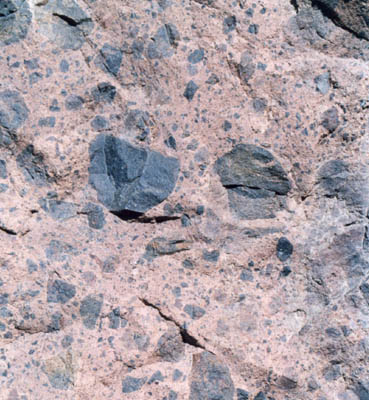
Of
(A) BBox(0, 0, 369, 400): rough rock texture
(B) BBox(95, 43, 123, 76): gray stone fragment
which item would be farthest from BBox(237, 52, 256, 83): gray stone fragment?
(B) BBox(95, 43, 123, 76): gray stone fragment

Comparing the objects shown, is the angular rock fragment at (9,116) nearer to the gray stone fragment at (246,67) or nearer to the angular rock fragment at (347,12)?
the gray stone fragment at (246,67)

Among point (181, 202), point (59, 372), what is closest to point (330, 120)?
point (181, 202)

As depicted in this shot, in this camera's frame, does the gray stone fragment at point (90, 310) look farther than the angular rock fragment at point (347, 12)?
No

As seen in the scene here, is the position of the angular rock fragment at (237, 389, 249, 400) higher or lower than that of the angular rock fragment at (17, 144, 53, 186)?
lower

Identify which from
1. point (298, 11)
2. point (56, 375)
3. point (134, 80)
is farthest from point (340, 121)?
point (56, 375)

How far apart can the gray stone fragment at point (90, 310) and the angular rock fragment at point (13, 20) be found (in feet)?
1.61

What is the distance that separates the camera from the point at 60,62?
0.98 meters

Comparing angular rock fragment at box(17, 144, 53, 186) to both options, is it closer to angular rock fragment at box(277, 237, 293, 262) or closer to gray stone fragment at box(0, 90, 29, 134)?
gray stone fragment at box(0, 90, 29, 134)

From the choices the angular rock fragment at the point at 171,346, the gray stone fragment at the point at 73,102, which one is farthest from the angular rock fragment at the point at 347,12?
the angular rock fragment at the point at 171,346

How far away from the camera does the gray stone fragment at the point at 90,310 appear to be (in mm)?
952

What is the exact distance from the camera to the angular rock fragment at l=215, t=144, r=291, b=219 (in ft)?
3.39

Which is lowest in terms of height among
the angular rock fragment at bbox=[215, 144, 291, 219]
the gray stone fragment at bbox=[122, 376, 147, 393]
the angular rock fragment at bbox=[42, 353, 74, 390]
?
the gray stone fragment at bbox=[122, 376, 147, 393]

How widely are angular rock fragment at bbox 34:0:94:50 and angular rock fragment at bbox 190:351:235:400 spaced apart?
64 centimetres

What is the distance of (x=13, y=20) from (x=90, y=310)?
0.55 meters
